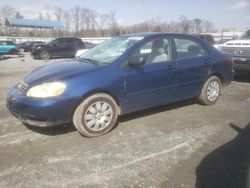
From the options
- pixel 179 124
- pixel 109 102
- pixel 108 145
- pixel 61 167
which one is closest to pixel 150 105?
pixel 179 124

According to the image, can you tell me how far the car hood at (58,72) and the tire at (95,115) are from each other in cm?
48

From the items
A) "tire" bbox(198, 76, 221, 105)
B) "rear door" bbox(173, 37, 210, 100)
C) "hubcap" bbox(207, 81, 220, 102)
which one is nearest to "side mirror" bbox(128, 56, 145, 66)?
"rear door" bbox(173, 37, 210, 100)

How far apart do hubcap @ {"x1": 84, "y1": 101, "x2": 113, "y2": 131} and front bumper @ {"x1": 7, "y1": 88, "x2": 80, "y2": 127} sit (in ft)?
0.96

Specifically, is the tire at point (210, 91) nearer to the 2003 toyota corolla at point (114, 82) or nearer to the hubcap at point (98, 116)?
the 2003 toyota corolla at point (114, 82)

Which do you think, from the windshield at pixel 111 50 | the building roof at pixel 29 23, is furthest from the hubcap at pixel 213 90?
the building roof at pixel 29 23

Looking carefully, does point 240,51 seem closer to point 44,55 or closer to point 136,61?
point 136,61

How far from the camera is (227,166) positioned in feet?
12.8

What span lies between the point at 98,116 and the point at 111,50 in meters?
1.43

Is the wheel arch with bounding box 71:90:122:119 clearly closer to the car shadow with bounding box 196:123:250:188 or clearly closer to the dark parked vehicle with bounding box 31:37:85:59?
the car shadow with bounding box 196:123:250:188

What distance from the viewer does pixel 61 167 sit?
383 centimetres

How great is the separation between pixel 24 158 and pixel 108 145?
121 cm

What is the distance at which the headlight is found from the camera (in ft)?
14.6

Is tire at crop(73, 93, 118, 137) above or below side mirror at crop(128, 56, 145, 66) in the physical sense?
below

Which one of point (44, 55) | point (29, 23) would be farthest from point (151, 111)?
point (29, 23)
